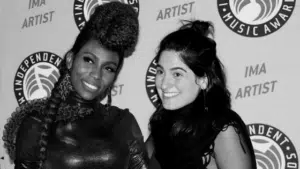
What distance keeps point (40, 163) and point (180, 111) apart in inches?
20.3

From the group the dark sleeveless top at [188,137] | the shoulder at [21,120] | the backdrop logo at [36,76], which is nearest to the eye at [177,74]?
the dark sleeveless top at [188,137]

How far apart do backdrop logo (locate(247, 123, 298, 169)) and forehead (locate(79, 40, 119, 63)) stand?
2.33 feet

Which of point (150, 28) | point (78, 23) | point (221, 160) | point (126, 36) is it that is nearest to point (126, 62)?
point (150, 28)

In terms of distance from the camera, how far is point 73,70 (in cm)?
161

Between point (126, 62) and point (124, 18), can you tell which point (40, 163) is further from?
point (126, 62)

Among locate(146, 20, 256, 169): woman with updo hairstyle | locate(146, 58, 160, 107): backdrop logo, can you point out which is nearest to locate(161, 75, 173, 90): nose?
locate(146, 20, 256, 169): woman with updo hairstyle

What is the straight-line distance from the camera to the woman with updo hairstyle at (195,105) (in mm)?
Answer: 1377

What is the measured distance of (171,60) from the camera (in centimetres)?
145

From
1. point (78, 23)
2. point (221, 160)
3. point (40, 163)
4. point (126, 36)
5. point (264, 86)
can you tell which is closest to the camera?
point (221, 160)

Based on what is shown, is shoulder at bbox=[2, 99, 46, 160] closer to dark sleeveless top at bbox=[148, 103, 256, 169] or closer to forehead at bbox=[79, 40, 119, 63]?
forehead at bbox=[79, 40, 119, 63]

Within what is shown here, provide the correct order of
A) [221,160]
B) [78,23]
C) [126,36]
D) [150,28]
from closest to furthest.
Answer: [221,160] → [126,36] → [150,28] → [78,23]

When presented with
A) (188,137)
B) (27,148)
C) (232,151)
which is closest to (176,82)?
(188,137)

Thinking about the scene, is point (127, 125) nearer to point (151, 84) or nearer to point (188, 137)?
point (188, 137)

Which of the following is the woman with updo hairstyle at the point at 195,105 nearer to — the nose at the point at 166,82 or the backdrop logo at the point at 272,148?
the nose at the point at 166,82
